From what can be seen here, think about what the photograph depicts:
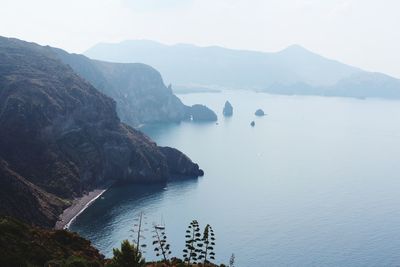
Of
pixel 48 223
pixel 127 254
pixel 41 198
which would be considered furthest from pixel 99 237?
pixel 127 254

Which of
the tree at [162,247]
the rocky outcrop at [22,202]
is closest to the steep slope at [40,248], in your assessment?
the tree at [162,247]

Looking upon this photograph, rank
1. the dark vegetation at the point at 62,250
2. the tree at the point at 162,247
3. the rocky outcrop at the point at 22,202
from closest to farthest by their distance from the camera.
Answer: the dark vegetation at the point at 62,250 < the tree at the point at 162,247 < the rocky outcrop at the point at 22,202

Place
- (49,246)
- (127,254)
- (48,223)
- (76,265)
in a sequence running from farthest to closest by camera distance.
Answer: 1. (48,223)
2. (49,246)
3. (76,265)
4. (127,254)

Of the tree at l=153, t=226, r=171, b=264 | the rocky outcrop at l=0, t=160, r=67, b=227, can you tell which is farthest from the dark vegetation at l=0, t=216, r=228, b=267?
the rocky outcrop at l=0, t=160, r=67, b=227

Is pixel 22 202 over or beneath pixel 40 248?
beneath

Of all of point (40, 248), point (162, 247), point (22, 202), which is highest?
point (40, 248)

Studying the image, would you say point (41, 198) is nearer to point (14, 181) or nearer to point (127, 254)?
point (14, 181)

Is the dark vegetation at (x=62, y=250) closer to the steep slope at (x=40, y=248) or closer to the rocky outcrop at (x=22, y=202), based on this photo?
the steep slope at (x=40, y=248)

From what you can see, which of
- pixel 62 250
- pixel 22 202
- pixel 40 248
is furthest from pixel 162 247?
pixel 22 202

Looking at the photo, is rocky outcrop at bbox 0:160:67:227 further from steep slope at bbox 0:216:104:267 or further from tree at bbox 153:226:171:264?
steep slope at bbox 0:216:104:267

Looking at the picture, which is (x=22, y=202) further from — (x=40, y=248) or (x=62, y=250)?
(x=40, y=248)

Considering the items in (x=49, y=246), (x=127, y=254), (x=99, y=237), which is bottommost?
(x=99, y=237)
